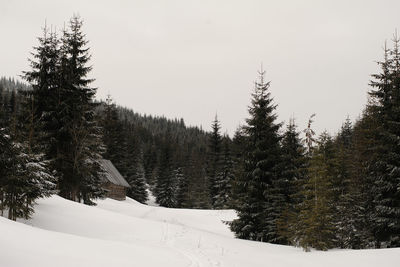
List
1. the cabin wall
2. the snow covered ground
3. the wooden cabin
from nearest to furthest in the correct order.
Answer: the snow covered ground < the wooden cabin < the cabin wall

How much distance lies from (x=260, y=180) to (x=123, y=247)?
1044cm

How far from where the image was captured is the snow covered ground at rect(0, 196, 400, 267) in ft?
30.6

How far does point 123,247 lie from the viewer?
12.4 metres

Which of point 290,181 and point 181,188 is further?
point 181,188

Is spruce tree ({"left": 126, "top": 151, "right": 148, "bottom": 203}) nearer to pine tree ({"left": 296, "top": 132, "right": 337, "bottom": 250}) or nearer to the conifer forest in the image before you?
the conifer forest

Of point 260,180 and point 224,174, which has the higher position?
point 224,174

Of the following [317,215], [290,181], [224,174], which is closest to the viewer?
[317,215]

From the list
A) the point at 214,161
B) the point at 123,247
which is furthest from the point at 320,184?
the point at 214,161

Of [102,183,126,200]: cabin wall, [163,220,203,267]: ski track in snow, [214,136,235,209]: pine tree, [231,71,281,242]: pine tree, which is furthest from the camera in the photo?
[214,136,235,209]: pine tree

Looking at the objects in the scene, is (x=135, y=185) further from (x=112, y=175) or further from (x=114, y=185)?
(x=114, y=185)

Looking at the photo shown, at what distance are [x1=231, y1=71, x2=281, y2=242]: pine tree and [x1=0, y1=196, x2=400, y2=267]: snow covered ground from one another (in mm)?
2578

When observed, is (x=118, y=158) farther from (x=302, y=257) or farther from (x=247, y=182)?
(x=302, y=257)

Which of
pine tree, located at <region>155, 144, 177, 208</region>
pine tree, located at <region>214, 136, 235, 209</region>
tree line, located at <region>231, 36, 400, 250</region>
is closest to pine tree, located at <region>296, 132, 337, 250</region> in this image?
tree line, located at <region>231, 36, 400, 250</region>

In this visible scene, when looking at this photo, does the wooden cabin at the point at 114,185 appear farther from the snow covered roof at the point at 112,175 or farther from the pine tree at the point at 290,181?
the pine tree at the point at 290,181
